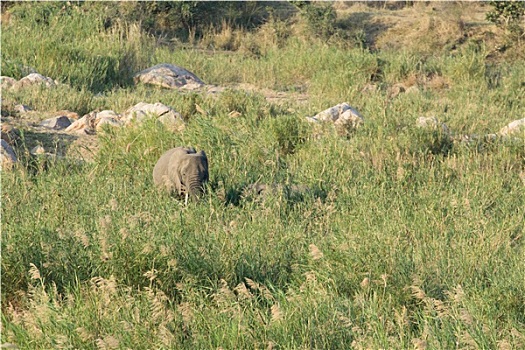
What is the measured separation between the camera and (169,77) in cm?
1148

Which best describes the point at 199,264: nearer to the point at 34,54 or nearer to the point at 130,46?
the point at 34,54

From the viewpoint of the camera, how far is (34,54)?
36.2ft

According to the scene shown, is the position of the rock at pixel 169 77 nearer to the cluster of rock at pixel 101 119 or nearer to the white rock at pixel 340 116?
the cluster of rock at pixel 101 119

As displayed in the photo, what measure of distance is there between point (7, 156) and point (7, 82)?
139 inches

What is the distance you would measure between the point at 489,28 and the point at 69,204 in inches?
460

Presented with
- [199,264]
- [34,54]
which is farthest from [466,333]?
[34,54]

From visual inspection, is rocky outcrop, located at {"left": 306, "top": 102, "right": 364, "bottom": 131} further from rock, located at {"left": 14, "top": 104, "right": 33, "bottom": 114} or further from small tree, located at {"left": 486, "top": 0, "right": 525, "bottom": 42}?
small tree, located at {"left": 486, "top": 0, "right": 525, "bottom": 42}

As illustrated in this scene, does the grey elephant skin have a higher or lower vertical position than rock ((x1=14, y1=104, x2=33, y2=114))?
higher

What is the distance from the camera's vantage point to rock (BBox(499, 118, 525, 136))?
786 cm

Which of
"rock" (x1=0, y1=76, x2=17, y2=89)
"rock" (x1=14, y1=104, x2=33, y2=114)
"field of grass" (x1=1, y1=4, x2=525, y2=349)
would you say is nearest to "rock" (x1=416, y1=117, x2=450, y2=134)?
"field of grass" (x1=1, y1=4, x2=525, y2=349)

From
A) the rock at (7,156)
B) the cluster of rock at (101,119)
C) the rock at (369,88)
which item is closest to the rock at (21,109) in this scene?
the cluster of rock at (101,119)

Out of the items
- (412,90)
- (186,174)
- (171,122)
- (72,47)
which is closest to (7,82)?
(72,47)

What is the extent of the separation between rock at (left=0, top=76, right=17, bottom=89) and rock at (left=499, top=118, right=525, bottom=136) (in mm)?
5684

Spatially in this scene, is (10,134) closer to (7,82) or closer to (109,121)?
(109,121)
